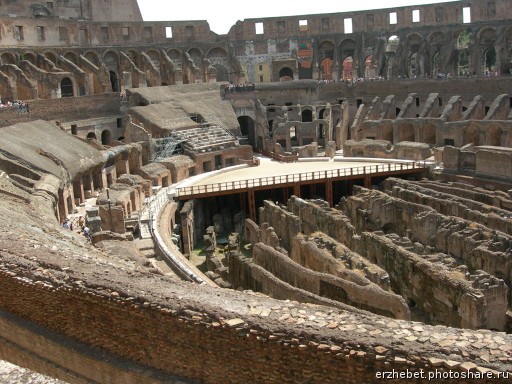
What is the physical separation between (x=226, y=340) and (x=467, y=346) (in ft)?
12.2

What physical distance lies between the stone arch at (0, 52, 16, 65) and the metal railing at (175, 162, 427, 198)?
1859cm

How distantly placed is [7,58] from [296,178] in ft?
75.0

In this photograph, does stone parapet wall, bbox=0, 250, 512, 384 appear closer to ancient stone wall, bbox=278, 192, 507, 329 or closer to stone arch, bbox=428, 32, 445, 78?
ancient stone wall, bbox=278, 192, 507, 329

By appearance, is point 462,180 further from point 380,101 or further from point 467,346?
point 467,346

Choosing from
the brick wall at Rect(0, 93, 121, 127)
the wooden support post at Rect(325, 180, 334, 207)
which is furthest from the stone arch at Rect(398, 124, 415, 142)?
the brick wall at Rect(0, 93, 121, 127)

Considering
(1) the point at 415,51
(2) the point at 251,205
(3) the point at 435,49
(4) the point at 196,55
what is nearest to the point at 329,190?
(2) the point at 251,205

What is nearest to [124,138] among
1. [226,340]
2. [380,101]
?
[380,101]

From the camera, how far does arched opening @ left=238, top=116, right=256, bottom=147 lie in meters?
46.3

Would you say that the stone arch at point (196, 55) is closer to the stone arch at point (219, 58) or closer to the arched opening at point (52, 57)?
→ the stone arch at point (219, 58)

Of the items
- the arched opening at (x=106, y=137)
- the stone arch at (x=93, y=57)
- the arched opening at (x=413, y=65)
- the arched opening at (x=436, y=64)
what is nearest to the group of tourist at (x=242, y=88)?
the arched opening at (x=106, y=137)

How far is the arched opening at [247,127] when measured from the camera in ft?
152

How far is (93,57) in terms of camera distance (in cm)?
4766

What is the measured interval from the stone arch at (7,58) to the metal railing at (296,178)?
18.6 metres

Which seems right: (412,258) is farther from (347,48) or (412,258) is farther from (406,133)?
(347,48)
